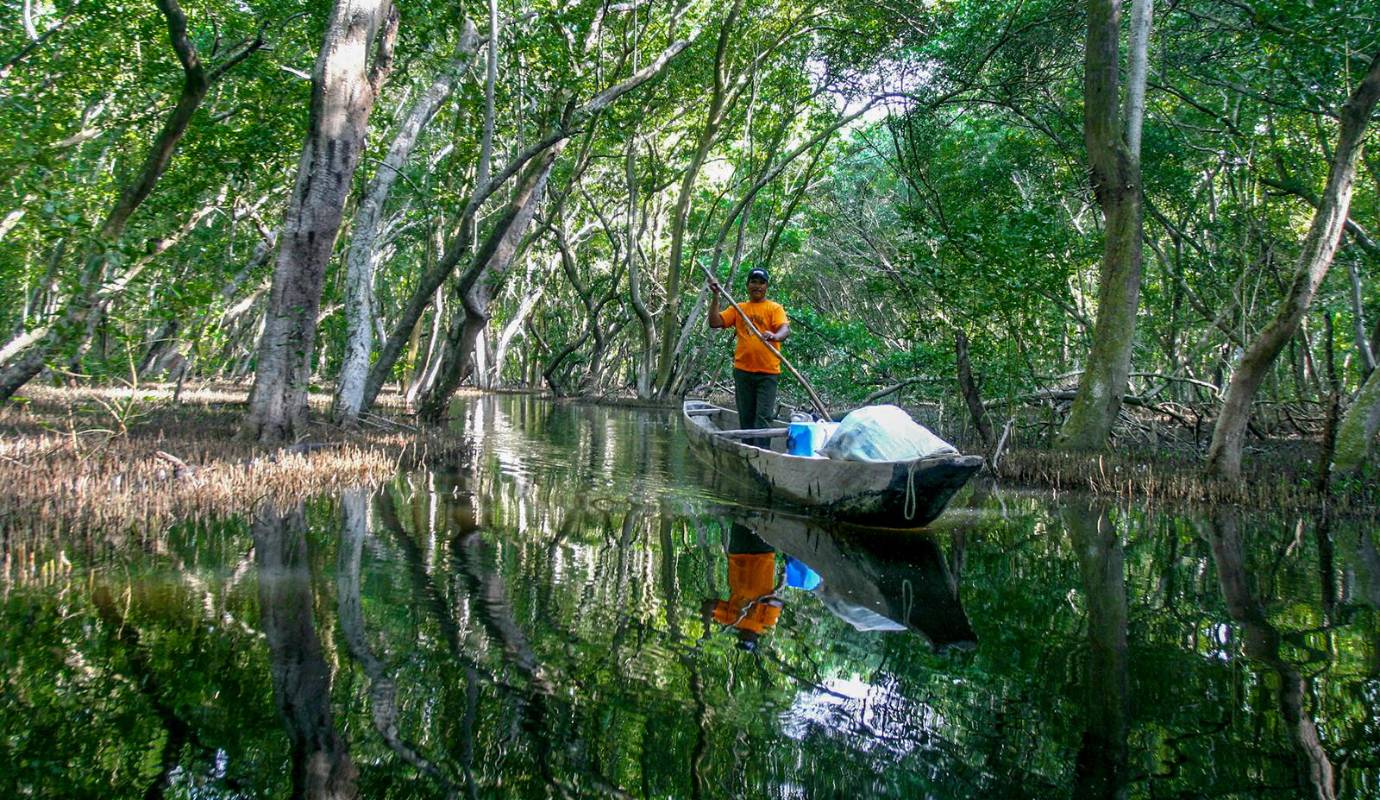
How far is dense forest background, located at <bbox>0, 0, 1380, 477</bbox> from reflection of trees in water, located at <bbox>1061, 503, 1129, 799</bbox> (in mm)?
3127

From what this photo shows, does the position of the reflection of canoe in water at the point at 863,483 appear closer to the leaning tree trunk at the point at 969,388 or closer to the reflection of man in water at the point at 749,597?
the reflection of man in water at the point at 749,597

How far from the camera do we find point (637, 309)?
22.4 metres

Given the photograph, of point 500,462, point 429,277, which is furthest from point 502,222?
point 500,462

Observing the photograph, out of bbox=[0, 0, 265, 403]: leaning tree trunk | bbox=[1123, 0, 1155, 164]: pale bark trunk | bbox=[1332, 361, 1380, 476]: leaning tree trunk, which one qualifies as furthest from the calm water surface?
bbox=[1123, 0, 1155, 164]: pale bark trunk

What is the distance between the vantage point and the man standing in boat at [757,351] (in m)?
8.56

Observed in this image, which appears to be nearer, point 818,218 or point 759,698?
point 759,698

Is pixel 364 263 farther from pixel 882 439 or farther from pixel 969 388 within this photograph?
pixel 969 388

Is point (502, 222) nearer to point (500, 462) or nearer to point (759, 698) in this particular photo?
point (500, 462)

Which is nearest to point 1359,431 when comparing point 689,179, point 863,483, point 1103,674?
point 863,483

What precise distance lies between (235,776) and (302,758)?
0.16 m

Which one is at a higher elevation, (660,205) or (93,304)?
(660,205)

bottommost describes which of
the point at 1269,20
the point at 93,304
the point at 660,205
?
the point at 93,304

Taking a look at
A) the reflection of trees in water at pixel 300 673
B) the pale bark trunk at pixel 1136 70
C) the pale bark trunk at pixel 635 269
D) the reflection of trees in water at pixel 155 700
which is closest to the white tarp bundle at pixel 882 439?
the reflection of trees in water at pixel 300 673

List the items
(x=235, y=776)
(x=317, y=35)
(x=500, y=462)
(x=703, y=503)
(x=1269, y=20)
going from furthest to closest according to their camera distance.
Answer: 1. (x=317, y=35)
2. (x=500, y=462)
3. (x=1269, y=20)
4. (x=703, y=503)
5. (x=235, y=776)
